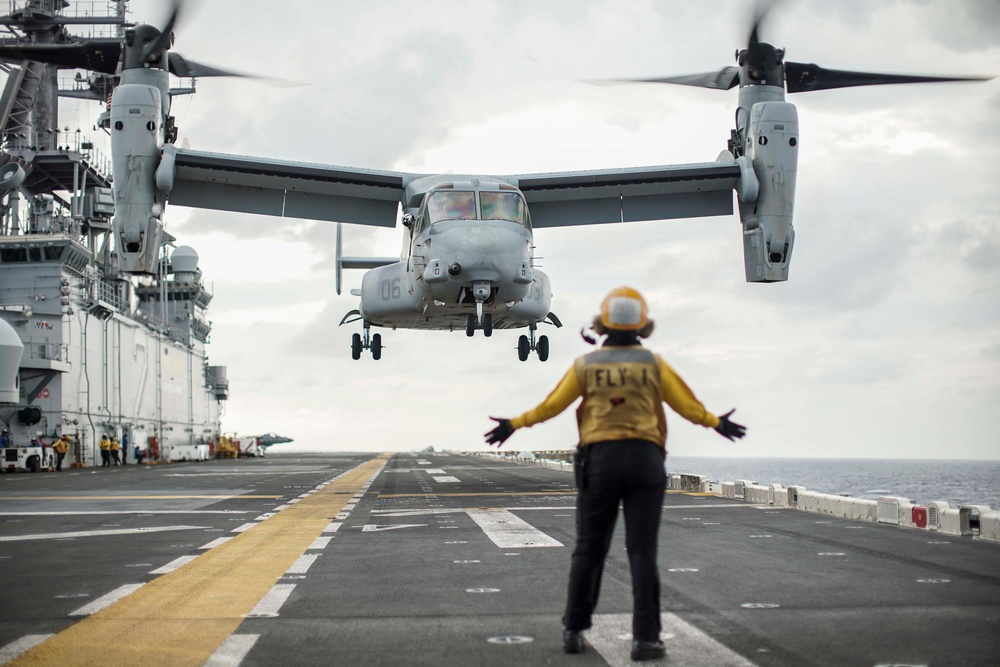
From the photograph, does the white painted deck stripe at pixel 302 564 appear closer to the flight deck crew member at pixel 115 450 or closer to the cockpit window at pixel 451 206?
the cockpit window at pixel 451 206

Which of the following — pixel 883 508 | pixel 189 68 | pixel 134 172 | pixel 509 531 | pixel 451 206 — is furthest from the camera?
pixel 189 68

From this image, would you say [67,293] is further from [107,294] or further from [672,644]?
[672,644]

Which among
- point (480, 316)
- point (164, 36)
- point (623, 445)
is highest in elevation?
point (164, 36)

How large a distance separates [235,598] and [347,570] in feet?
5.61

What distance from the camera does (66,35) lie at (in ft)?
201

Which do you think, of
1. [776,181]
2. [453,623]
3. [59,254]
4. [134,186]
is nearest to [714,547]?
[453,623]

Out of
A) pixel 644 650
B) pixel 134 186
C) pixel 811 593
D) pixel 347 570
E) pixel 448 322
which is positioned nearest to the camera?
pixel 644 650

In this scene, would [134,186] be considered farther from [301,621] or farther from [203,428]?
[203,428]

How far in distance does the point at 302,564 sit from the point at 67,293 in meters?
48.6

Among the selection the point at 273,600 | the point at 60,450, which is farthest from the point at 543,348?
the point at 60,450

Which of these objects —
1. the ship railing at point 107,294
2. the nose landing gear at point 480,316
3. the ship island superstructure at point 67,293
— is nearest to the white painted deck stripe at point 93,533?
the nose landing gear at point 480,316

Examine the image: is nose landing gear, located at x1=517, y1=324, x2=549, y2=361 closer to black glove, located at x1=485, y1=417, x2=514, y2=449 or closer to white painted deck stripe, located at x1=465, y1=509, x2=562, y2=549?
white painted deck stripe, located at x1=465, y1=509, x2=562, y2=549

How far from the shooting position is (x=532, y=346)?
2802cm

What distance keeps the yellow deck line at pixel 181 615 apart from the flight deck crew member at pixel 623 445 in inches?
84.3
